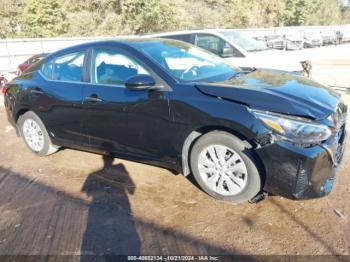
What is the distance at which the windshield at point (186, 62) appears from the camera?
3953 mm

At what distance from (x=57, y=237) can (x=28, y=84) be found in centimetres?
268

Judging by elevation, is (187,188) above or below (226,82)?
below

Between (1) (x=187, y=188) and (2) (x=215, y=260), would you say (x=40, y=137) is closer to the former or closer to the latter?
(1) (x=187, y=188)

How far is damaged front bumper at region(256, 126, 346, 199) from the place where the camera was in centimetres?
309

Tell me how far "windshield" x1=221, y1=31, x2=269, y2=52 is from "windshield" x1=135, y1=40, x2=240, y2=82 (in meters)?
4.02

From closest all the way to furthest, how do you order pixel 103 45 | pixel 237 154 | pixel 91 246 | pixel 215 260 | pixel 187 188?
pixel 215 260, pixel 91 246, pixel 237 154, pixel 187 188, pixel 103 45

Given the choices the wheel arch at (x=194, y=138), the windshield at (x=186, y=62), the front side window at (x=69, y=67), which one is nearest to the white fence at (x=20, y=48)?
the front side window at (x=69, y=67)

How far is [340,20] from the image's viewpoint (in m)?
69.2

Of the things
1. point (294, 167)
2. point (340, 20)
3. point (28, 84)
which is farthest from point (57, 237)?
point (340, 20)

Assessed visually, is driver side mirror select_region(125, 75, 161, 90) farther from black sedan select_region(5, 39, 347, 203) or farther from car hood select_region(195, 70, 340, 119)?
car hood select_region(195, 70, 340, 119)

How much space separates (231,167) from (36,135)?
3.14 metres

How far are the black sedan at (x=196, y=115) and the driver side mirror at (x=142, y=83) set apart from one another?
0.01 meters

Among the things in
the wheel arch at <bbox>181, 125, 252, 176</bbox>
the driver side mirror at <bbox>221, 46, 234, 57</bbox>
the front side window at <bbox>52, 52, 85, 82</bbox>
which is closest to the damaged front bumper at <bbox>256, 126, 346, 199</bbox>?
the wheel arch at <bbox>181, 125, 252, 176</bbox>

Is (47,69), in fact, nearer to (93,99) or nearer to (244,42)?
(93,99)
